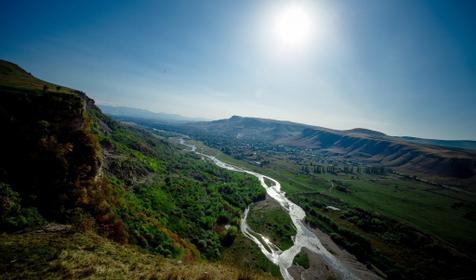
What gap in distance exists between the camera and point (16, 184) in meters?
19.4

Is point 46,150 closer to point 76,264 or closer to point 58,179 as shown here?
point 58,179

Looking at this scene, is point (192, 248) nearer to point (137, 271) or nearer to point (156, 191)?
point (156, 191)

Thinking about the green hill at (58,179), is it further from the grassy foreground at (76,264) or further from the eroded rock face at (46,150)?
the grassy foreground at (76,264)

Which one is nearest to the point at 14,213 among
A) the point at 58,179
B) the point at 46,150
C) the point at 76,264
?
the point at 58,179

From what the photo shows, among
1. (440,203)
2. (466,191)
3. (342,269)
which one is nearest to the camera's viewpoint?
(342,269)

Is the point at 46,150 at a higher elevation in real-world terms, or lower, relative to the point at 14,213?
higher

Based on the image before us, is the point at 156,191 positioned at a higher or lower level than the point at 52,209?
lower

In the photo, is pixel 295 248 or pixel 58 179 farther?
pixel 295 248

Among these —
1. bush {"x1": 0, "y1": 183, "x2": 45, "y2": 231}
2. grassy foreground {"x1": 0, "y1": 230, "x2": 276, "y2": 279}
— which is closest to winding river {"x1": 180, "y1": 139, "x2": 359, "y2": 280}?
grassy foreground {"x1": 0, "y1": 230, "x2": 276, "y2": 279}

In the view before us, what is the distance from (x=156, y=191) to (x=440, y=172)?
210 meters

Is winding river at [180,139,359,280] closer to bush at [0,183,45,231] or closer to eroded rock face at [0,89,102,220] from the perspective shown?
eroded rock face at [0,89,102,220]

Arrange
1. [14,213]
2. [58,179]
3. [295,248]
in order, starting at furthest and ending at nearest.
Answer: [295,248], [58,179], [14,213]

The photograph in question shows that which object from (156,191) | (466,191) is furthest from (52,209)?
(466,191)

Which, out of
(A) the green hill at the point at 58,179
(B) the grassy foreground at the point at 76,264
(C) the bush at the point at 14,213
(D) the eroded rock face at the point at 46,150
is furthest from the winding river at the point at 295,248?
(C) the bush at the point at 14,213
